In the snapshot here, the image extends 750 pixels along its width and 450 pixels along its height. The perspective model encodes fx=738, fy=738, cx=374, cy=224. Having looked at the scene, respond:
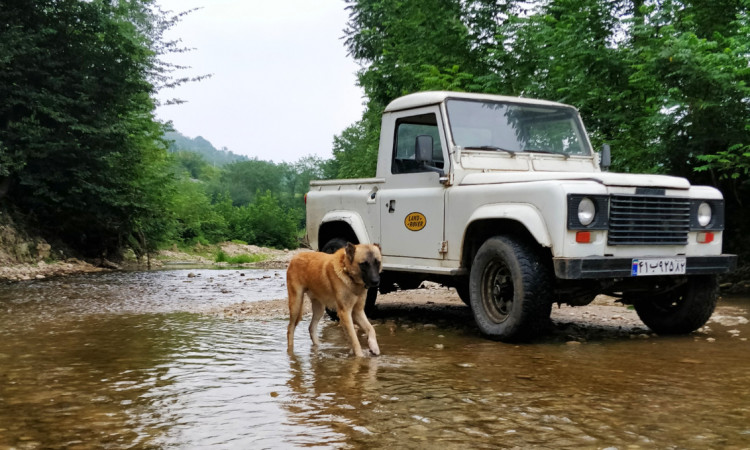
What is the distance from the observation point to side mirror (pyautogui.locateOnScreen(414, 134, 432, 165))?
705 centimetres

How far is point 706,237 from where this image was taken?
22.3ft

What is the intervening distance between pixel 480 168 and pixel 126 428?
4564 millimetres

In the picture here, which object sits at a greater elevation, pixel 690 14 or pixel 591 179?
pixel 690 14

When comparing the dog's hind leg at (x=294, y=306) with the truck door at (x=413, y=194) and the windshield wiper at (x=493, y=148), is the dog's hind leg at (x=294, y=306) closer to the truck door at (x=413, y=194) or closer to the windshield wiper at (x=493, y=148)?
the truck door at (x=413, y=194)

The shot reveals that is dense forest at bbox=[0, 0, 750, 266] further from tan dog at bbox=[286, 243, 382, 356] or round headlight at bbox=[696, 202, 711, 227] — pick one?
tan dog at bbox=[286, 243, 382, 356]

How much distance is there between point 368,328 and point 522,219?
5.24ft

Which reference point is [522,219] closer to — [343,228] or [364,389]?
[364,389]

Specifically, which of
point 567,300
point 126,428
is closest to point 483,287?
point 567,300

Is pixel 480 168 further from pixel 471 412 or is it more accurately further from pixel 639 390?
pixel 471 412

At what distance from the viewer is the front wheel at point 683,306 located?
272 inches

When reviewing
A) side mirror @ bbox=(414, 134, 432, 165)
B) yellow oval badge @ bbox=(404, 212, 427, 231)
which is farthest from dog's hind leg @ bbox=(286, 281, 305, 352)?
side mirror @ bbox=(414, 134, 432, 165)

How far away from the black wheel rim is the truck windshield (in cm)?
139

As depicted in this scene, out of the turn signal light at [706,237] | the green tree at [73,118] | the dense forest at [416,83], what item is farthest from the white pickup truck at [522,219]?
the green tree at [73,118]

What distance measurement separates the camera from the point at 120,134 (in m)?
19.4
